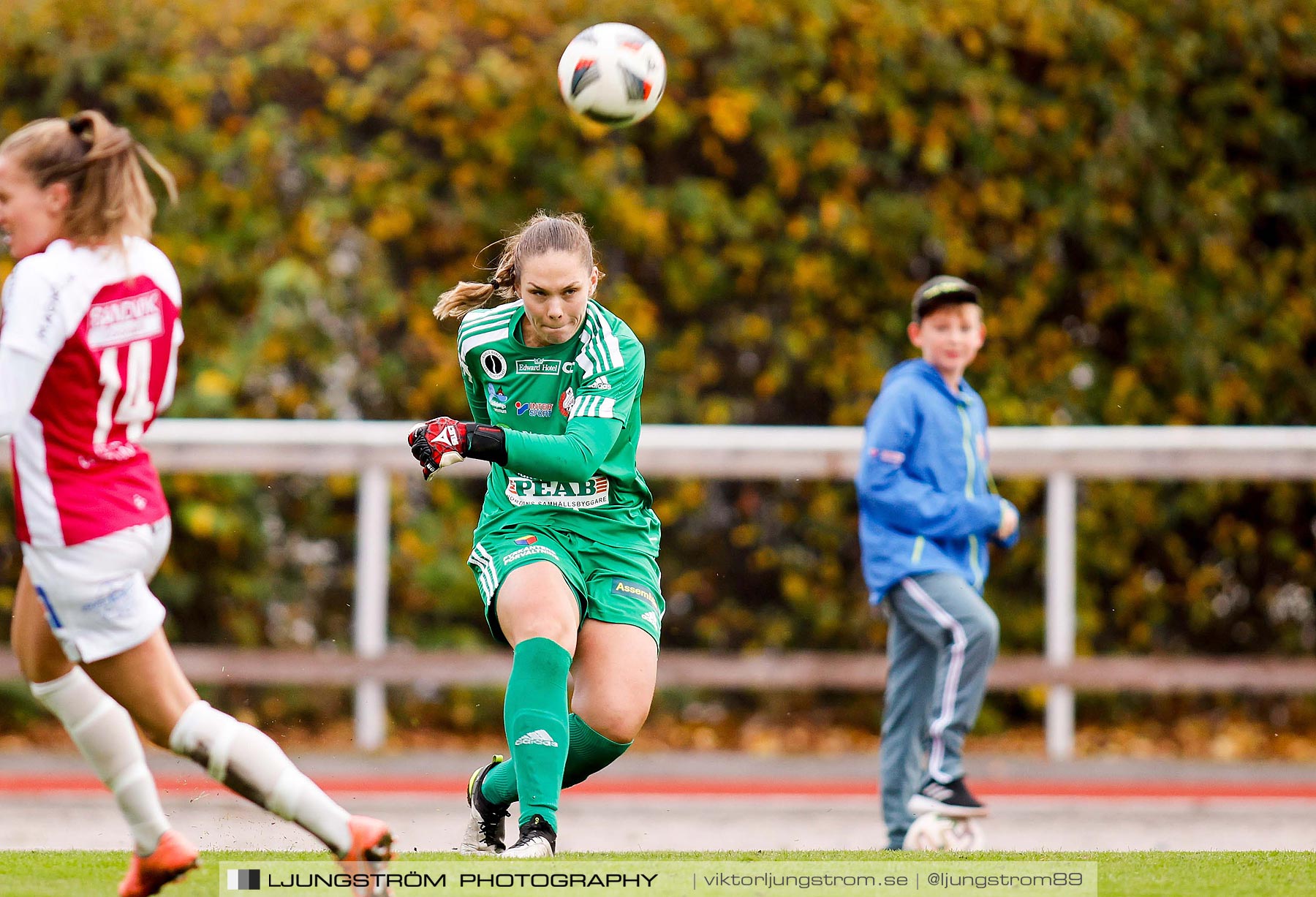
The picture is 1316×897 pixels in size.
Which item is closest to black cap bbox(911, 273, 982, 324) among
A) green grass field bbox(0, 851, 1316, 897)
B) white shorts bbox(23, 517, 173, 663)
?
green grass field bbox(0, 851, 1316, 897)

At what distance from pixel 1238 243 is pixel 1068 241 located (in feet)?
2.99

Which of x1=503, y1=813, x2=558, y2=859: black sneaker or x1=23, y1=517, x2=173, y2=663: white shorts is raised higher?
x1=23, y1=517, x2=173, y2=663: white shorts

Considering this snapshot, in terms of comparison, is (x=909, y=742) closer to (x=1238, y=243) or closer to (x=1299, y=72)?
(x=1238, y=243)

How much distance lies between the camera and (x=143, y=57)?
8.45m

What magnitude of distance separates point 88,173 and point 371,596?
4705 millimetres

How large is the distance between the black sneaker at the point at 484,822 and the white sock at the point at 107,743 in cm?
132

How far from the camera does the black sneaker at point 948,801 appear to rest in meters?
5.69

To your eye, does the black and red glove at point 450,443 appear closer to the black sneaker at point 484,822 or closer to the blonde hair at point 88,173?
the blonde hair at point 88,173

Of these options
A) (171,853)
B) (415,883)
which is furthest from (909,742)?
(171,853)

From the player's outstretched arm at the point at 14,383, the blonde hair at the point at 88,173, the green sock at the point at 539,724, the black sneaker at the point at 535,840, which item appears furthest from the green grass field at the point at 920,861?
the blonde hair at the point at 88,173

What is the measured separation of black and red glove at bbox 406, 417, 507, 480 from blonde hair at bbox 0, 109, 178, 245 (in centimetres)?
84

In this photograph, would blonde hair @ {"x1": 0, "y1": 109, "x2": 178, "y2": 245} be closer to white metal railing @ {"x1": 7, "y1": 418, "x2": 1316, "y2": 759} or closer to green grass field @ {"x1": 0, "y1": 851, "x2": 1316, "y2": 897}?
green grass field @ {"x1": 0, "y1": 851, "x2": 1316, "y2": 897}

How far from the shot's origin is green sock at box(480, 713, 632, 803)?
Result: 4875 millimetres

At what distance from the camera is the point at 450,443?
14.0 feet
